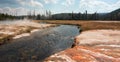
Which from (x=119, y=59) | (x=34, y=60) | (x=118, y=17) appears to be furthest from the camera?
(x=118, y=17)

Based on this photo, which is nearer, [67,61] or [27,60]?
[67,61]

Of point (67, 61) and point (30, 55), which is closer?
point (67, 61)

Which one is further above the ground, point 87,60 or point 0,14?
point 0,14

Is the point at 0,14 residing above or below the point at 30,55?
above

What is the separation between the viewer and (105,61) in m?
21.9

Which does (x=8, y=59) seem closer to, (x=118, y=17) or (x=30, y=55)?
(x=30, y=55)

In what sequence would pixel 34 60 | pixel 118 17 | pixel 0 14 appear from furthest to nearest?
pixel 0 14, pixel 118 17, pixel 34 60

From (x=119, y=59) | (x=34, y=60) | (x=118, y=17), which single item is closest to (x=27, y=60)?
(x=34, y=60)

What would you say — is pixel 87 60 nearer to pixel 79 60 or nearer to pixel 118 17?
pixel 79 60

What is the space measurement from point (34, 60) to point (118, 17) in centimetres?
15381

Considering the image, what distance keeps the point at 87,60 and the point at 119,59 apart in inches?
175

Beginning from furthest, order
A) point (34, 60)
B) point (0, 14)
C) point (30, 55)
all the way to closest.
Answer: point (0, 14) < point (30, 55) < point (34, 60)

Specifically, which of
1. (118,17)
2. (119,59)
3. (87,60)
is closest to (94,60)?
(87,60)

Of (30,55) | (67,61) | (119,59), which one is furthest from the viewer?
(30,55)
